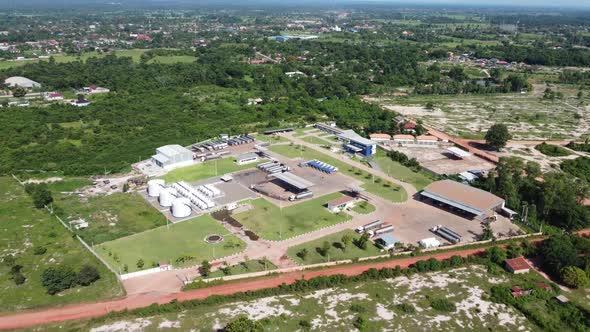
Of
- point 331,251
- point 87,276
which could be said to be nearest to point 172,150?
point 87,276

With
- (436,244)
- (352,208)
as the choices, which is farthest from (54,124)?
(436,244)

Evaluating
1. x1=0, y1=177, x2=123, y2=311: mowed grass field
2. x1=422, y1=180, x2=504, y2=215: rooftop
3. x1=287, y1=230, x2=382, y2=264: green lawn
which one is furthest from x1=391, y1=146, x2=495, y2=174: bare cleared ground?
x1=0, y1=177, x2=123, y2=311: mowed grass field

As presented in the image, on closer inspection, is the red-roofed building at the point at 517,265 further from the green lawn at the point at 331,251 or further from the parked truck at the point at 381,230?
the green lawn at the point at 331,251

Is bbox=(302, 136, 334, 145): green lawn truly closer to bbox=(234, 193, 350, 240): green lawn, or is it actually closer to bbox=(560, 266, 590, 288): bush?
bbox=(234, 193, 350, 240): green lawn

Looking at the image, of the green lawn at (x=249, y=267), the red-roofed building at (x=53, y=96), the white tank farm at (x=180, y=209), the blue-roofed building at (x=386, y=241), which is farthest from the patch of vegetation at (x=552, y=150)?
the red-roofed building at (x=53, y=96)

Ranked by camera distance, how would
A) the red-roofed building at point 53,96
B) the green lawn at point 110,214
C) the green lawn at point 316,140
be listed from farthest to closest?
the red-roofed building at point 53,96 → the green lawn at point 316,140 → the green lawn at point 110,214

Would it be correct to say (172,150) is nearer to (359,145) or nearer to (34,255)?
(34,255)
